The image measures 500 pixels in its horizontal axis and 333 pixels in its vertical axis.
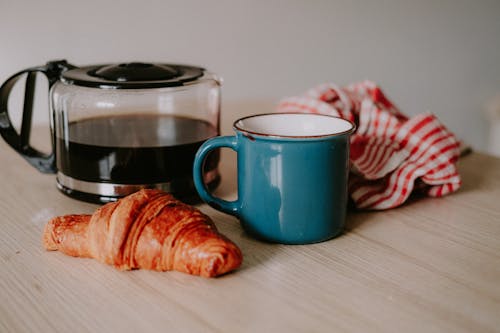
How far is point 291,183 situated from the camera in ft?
1.99

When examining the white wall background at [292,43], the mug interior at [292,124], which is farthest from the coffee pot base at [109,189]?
the white wall background at [292,43]

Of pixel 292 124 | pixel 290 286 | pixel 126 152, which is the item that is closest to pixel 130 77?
pixel 126 152

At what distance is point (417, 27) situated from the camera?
2033 mm

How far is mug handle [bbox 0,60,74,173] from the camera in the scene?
77 cm

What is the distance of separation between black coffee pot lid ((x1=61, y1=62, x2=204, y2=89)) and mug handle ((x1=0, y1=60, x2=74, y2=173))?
3 cm

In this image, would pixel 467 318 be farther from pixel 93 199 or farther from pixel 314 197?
pixel 93 199

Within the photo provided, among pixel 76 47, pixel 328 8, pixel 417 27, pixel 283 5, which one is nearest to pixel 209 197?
pixel 76 47

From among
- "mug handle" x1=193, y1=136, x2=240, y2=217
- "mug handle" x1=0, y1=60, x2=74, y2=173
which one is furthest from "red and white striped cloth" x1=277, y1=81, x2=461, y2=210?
"mug handle" x1=0, y1=60, x2=74, y2=173

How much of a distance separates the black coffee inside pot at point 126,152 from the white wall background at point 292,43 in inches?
18.6

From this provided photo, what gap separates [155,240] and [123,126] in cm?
31

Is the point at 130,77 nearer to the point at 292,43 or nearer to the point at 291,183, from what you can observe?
the point at 291,183

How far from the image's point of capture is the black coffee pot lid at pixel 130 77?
68 centimetres

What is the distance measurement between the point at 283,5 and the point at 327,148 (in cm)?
107

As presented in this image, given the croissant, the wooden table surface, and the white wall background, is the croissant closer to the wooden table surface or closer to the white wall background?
the wooden table surface
